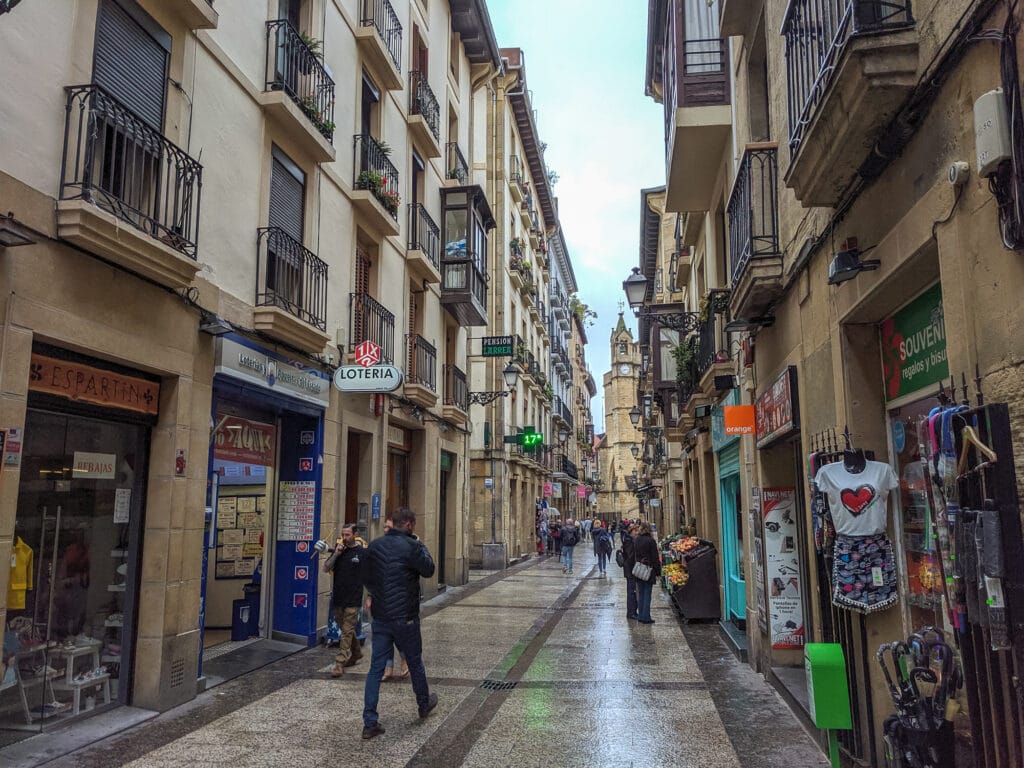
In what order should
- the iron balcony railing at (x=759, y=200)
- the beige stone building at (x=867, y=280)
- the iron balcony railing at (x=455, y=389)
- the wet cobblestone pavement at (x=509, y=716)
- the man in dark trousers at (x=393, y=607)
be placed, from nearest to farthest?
the beige stone building at (x=867, y=280), the wet cobblestone pavement at (x=509, y=716), the man in dark trousers at (x=393, y=607), the iron balcony railing at (x=759, y=200), the iron balcony railing at (x=455, y=389)

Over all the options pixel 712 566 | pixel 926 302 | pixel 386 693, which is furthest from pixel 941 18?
pixel 712 566

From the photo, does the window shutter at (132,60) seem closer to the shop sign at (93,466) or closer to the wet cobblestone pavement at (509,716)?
the shop sign at (93,466)

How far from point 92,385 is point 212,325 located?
1.54 meters

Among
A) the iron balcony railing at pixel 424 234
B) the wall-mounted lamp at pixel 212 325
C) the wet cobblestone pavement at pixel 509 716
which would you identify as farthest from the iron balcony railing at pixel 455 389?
the wall-mounted lamp at pixel 212 325

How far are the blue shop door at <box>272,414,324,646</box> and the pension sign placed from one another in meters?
0.63

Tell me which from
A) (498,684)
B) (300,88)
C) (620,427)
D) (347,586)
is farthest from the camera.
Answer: (620,427)

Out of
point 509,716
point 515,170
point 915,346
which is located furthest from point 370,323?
point 515,170

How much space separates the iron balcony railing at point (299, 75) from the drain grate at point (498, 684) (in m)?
7.51

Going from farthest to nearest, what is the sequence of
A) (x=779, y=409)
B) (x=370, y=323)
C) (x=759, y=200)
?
(x=370, y=323), (x=759, y=200), (x=779, y=409)

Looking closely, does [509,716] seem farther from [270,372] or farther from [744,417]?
[270,372]

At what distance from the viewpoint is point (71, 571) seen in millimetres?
6465

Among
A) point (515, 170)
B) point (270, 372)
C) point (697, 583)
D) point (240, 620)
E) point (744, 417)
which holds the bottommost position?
point (240, 620)

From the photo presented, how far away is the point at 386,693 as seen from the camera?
756cm

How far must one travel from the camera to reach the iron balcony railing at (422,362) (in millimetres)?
14883
